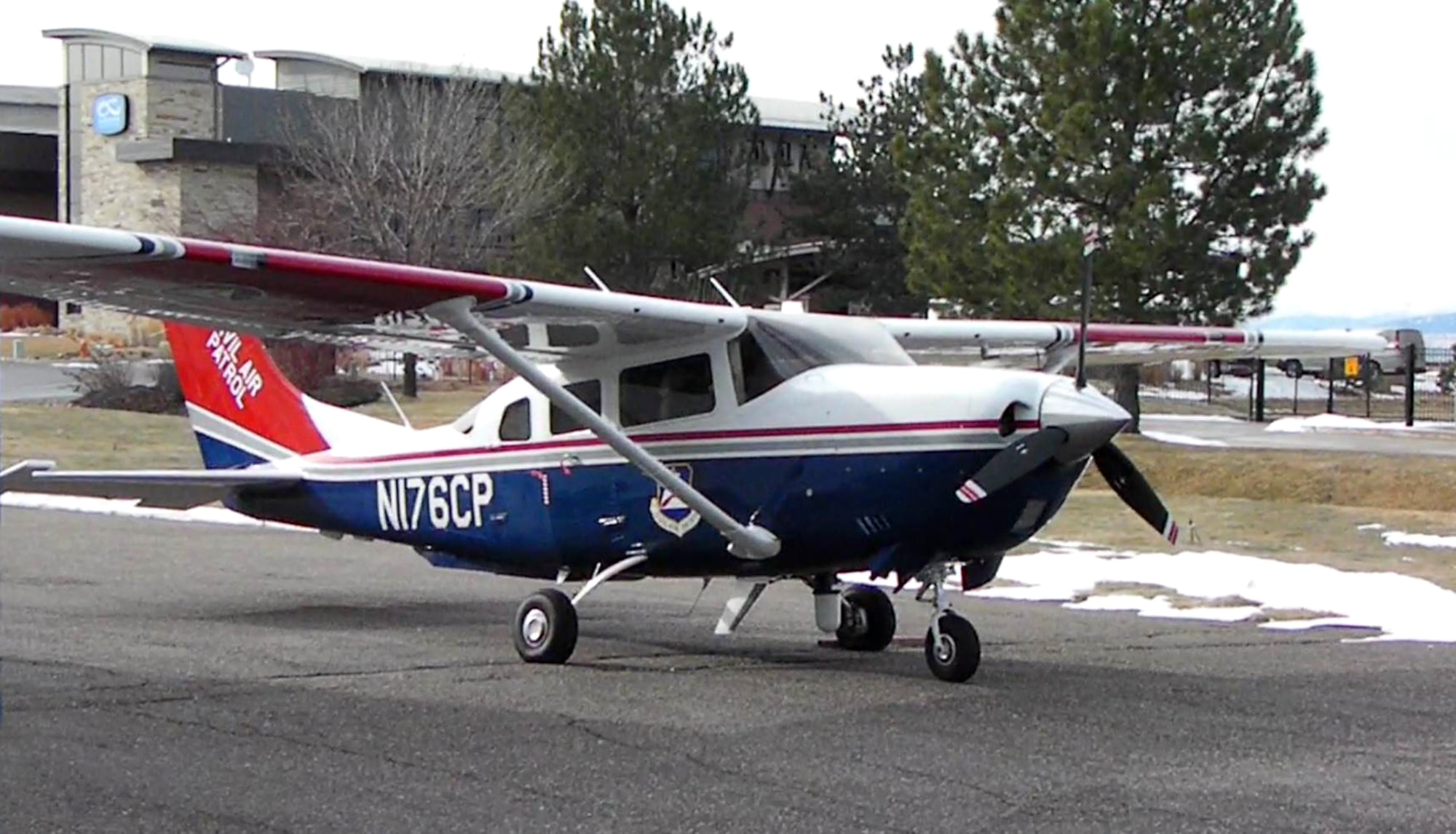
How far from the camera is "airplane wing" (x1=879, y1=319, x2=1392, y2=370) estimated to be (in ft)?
42.5

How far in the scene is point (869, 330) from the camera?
1103cm

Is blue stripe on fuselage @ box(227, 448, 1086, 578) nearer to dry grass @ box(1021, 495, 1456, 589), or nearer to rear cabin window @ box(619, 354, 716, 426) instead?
rear cabin window @ box(619, 354, 716, 426)

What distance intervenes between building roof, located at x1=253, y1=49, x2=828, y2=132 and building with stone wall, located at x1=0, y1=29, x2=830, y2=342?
80mm

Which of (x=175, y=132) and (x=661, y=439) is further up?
(x=175, y=132)

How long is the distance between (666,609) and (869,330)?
12.9ft

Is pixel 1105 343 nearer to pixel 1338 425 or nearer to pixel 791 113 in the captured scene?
pixel 1338 425

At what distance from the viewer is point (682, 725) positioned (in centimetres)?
874

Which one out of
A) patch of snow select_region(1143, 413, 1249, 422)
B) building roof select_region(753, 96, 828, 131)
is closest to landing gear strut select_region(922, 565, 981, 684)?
patch of snow select_region(1143, 413, 1249, 422)

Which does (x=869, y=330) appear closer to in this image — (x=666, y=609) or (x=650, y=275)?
(x=666, y=609)

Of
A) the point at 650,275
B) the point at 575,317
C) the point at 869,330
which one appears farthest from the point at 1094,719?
the point at 650,275

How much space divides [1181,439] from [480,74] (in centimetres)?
2538

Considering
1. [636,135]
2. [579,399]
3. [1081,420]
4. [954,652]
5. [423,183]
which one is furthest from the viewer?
[423,183]

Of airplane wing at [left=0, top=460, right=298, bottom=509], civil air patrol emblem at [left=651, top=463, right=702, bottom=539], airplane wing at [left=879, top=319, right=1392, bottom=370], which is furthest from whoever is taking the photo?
airplane wing at [left=879, top=319, right=1392, bottom=370]

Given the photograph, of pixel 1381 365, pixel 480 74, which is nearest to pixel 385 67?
pixel 480 74
